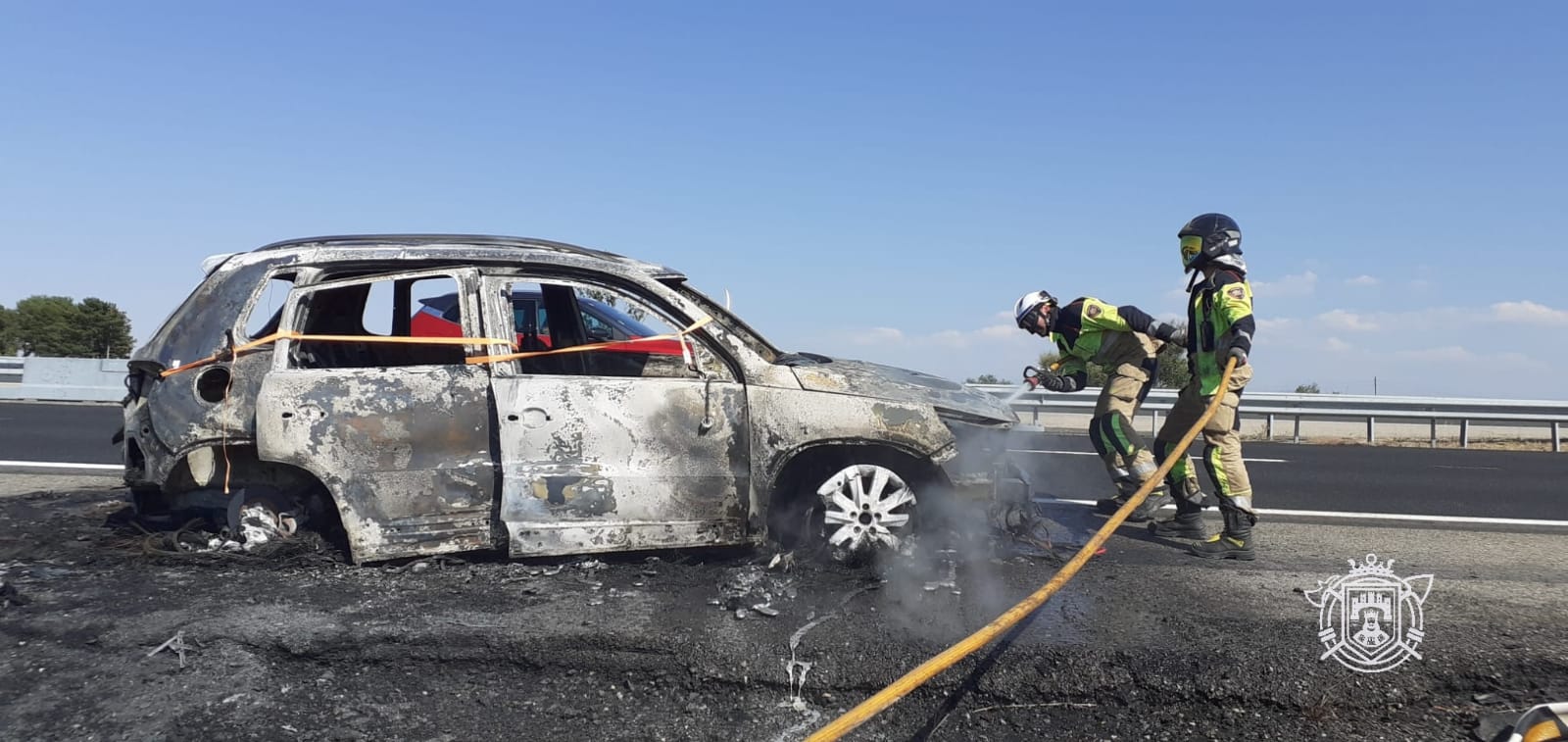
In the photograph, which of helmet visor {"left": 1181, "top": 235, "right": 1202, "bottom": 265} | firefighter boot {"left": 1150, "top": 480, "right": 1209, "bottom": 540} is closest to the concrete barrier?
firefighter boot {"left": 1150, "top": 480, "right": 1209, "bottom": 540}

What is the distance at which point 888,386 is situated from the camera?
4.88m

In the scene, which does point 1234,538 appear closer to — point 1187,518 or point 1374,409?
point 1187,518

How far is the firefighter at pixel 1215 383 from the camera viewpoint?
5.32 metres

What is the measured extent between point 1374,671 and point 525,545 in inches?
143

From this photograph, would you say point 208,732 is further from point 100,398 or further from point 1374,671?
point 100,398

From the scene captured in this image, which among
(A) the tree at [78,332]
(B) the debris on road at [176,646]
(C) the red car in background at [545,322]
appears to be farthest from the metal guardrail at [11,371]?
(B) the debris on road at [176,646]

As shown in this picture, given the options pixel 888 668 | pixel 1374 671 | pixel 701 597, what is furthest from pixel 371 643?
pixel 1374 671

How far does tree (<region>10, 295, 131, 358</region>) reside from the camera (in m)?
Result: 30.6

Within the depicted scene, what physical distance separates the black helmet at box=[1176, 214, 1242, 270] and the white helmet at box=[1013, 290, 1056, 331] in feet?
3.88

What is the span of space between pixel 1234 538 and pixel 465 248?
4.57 m

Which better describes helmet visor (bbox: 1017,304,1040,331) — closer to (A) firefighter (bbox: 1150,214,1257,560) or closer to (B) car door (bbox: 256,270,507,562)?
(A) firefighter (bbox: 1150,214,1257,560)

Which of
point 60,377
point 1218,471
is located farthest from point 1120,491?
point 60,377

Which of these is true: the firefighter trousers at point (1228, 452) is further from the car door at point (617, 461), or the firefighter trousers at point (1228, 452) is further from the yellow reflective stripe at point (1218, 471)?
the car door at point (617, 461)

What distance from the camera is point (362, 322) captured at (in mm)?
5254
